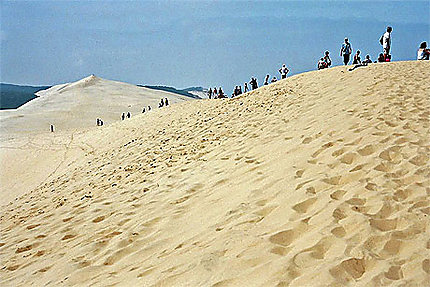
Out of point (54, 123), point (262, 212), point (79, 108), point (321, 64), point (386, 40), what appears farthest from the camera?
point (79, 108)

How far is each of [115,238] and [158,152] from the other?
5.81 metres

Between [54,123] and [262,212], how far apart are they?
151 ft

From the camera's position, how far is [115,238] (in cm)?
527

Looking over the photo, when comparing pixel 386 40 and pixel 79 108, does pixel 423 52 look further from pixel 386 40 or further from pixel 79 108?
pixel 79 108

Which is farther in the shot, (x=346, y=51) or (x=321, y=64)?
(x=321, y=64)

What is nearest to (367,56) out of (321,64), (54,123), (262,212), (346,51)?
(346,51)

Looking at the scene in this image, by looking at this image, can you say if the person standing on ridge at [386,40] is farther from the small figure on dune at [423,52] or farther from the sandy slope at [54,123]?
the sandy slope at [54,123]

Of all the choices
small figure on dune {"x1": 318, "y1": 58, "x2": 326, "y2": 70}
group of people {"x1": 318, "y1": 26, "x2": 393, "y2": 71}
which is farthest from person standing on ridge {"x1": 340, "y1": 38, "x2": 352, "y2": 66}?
small figure on dune {"x1": 318, "y1": 58, "x2": 326, "y2": 70}

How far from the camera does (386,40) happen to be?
1603cm

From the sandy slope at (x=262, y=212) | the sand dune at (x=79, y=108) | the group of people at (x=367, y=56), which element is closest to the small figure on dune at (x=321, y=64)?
the group of people at (x=367, y=56)

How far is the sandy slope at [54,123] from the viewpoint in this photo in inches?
751

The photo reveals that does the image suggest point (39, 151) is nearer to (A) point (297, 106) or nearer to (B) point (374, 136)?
(A) point (297, 106)

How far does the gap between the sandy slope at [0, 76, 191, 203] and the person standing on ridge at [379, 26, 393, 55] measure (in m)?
15.4

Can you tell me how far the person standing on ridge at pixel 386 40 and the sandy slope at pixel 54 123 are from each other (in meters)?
15.4
